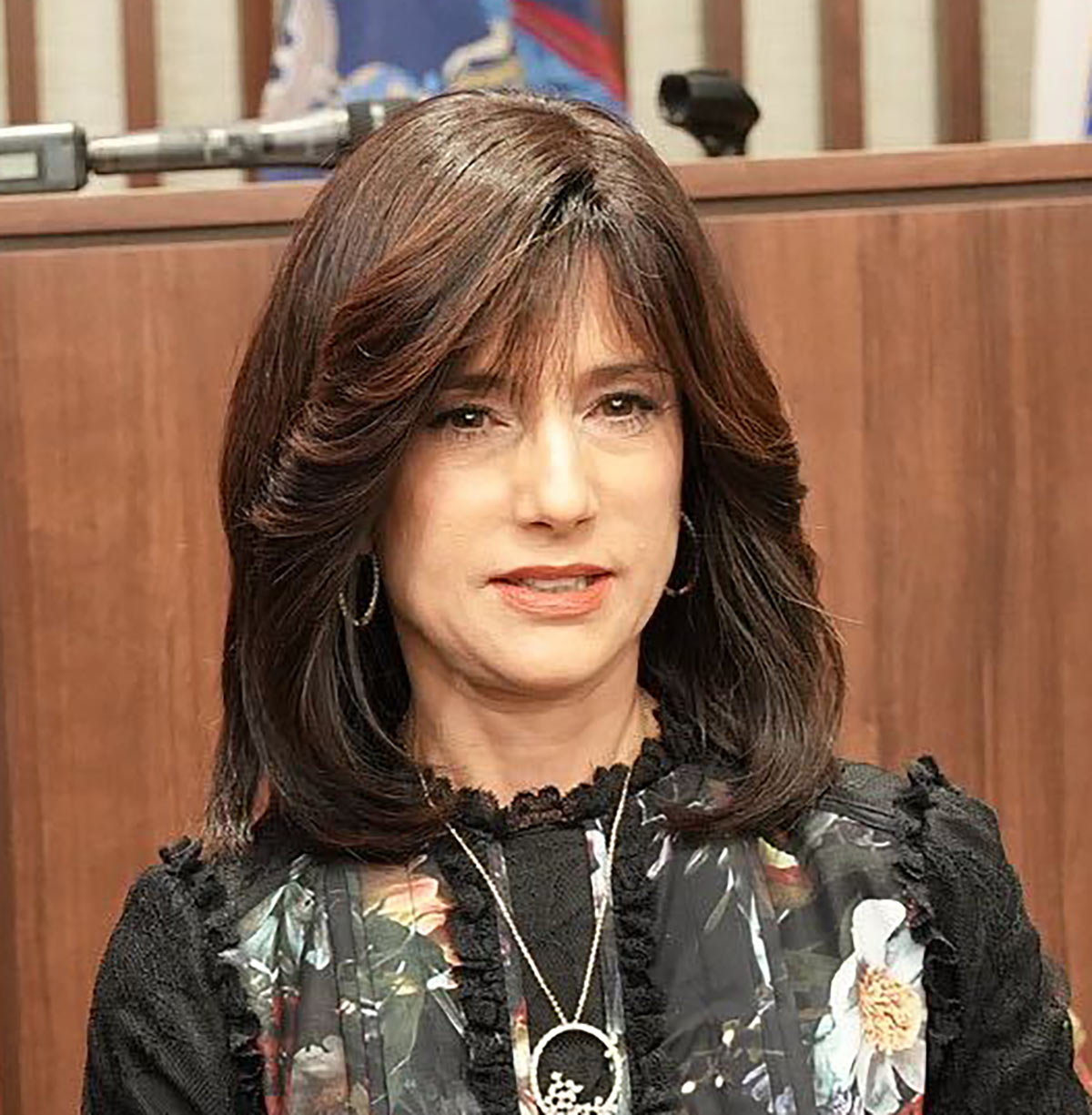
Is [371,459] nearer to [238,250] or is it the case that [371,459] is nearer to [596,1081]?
[596,1081]

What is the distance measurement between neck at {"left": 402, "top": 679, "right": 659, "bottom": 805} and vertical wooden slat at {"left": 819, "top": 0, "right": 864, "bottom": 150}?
49.8 inches

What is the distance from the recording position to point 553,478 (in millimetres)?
1175

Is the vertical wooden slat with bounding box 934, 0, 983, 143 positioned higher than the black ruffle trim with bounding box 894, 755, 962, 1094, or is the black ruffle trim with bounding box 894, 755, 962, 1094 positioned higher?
the vertical wooden slat with bounding box 934, 0, 983, 143

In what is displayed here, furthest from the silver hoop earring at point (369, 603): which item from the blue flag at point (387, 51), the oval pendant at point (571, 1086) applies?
the blue flag at point (387, 51)

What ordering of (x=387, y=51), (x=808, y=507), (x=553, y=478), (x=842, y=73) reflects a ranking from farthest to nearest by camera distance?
(x=842, y=73) → (x=387, y=51) → (x=808, y=507) → (x=553, y=478)

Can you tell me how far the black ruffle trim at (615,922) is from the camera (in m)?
1.21

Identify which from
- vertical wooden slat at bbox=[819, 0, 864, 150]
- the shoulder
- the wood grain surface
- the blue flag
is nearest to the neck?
the shoulder

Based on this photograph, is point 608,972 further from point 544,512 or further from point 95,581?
point 95,581

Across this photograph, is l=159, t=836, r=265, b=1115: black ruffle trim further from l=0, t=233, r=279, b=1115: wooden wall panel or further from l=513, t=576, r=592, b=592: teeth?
l=0, t=233, r=279, b=1115: wooden wall panel

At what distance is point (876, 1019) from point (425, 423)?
1.23 feet

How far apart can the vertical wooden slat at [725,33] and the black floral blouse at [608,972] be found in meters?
1.31

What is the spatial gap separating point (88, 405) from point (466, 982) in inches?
26.1

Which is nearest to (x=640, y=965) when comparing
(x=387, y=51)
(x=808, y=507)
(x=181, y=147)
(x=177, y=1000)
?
(x=177, y=1000)

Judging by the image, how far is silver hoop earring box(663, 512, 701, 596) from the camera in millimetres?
1299
